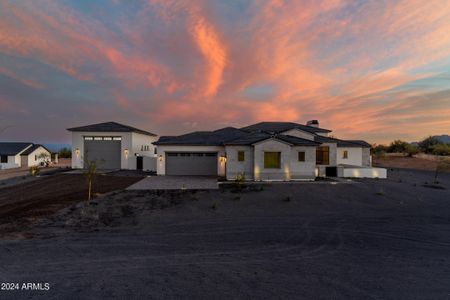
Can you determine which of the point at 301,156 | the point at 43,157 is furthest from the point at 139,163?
the point at 43,157

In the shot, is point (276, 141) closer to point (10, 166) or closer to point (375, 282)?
point (375, 282)

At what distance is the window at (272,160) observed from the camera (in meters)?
18.0

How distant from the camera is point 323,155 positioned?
71.1ft

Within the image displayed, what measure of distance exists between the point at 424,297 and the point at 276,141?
14.0 meters

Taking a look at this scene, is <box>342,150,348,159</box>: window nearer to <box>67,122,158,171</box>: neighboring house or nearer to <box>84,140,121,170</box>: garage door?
<box>67,122,158,171</box>: neighboring house

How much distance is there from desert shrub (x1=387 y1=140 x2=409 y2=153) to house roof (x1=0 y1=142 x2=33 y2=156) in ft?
260

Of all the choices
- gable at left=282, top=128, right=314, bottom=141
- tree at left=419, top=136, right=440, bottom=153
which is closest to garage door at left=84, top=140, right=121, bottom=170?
gable at left=282, top=128, right=314, bottom=141

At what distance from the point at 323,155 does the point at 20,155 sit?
4305 centimetres

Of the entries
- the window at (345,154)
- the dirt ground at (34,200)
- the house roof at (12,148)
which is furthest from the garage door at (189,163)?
the house roof at (12,148)

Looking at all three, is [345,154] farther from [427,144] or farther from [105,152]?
[427,144]

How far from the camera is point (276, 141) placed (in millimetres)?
17812

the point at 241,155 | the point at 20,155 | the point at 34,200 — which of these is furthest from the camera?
the point at 20,155

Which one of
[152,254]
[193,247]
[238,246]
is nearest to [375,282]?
[238,246]

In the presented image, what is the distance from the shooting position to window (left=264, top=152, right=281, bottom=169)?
1803 cm
